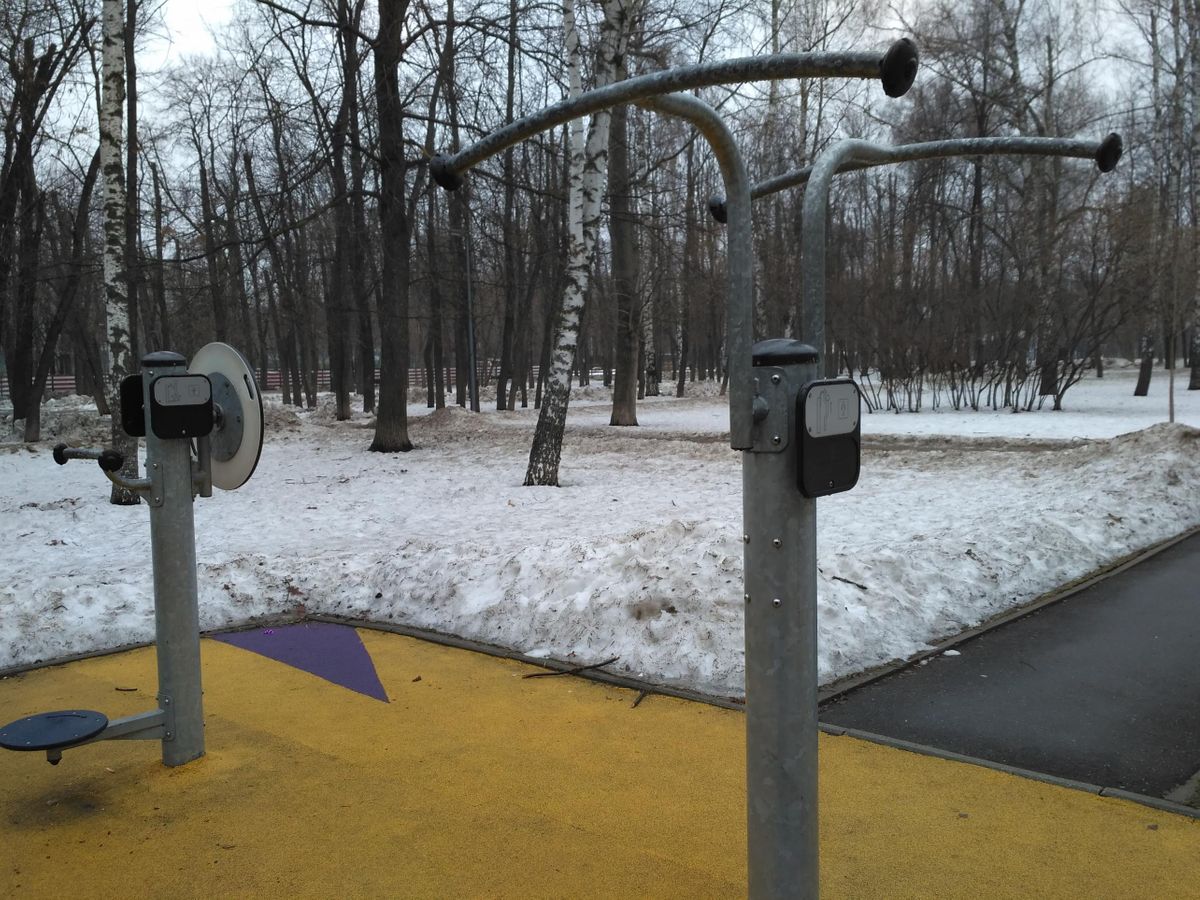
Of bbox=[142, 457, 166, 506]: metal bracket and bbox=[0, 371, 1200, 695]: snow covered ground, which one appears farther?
bbox=[0, 371, 1200, 695]: snow covered ground

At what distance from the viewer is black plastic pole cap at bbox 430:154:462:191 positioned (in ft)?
8.23

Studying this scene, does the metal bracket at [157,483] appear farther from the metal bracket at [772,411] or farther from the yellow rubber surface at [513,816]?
the metal bracket at [772,411]

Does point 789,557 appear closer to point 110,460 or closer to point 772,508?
point 772,508

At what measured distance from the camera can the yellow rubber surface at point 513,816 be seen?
2902 millimetres

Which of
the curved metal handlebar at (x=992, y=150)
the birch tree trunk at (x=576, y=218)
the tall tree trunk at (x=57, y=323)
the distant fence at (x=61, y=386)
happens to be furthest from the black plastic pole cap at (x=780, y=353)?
the distant fence at (x=61, y=386)

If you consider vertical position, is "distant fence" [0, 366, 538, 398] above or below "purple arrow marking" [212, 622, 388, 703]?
above

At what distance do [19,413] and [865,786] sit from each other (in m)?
23.4

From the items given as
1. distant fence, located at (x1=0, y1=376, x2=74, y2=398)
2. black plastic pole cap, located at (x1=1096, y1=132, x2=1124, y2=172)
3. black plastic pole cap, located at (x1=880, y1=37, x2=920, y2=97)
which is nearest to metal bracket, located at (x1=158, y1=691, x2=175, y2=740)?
black plastic pole cap, located at (x1=880, y1=37, x2=920, y2=97)

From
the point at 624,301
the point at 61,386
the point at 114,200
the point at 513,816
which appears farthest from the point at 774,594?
the point at 61,386

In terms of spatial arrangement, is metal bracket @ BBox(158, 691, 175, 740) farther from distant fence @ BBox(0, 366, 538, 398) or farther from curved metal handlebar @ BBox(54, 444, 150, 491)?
distant fence @ BBox(0, 366, 538, 398)

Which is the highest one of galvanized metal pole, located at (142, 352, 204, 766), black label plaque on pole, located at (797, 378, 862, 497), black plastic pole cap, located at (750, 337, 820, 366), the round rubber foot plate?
black plastic pole cap, located at (750, 337, 820, 366)

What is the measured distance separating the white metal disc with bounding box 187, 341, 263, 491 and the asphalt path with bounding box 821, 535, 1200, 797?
266 centimetres

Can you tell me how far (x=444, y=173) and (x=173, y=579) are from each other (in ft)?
6.99

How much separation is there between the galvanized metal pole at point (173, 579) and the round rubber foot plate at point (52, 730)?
27cm
